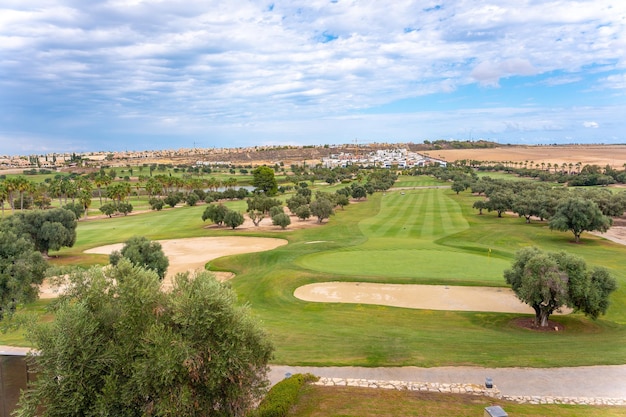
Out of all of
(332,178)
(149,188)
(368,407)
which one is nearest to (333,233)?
(368,407)

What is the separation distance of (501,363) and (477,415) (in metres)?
6.16

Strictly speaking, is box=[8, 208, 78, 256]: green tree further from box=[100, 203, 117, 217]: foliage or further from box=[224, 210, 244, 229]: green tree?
box=[100, 203, 117, 217]: foliage

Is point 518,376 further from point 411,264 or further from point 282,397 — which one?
point 411,264

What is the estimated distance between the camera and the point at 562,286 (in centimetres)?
2595

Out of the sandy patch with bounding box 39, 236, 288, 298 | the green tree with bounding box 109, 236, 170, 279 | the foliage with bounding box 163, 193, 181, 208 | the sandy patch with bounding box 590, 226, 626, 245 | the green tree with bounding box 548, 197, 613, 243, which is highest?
the green tree with bounding box 548, 197, 613, 243

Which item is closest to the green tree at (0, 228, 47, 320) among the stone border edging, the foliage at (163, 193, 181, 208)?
the stone border edging

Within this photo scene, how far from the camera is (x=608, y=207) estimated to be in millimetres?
72875

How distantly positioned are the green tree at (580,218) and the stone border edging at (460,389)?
46.3 m

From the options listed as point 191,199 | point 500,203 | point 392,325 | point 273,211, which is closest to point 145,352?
point 392,325

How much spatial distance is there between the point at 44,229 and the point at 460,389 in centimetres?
5091

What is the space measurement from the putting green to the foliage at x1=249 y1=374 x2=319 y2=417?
2138 cm

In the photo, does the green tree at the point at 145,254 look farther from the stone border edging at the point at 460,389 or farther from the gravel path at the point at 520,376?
the stone border edging at the point at 460,389

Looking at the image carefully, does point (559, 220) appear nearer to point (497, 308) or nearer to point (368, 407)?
point (497, 308)

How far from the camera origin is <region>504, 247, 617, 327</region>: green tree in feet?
85.7
